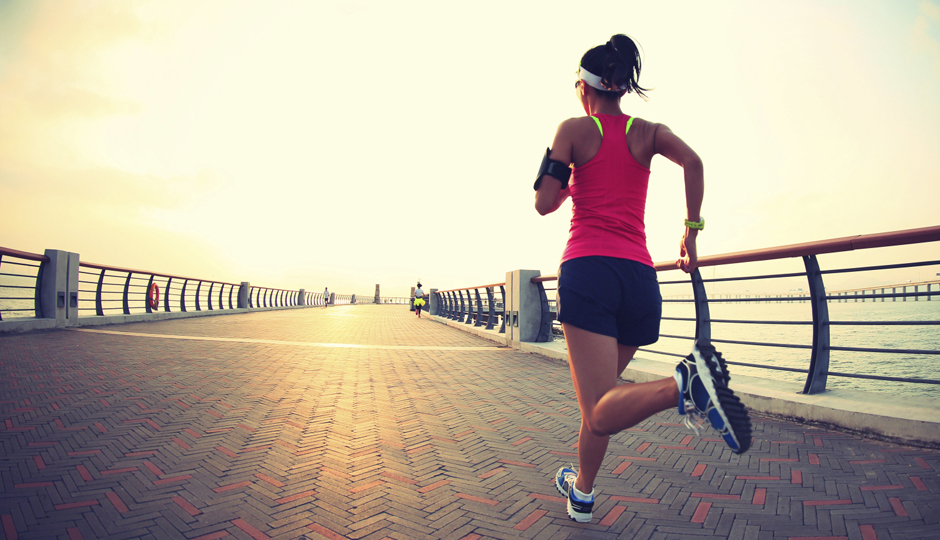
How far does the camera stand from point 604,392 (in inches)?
65.6

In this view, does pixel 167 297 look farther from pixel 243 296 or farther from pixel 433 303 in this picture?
pixel 433 303

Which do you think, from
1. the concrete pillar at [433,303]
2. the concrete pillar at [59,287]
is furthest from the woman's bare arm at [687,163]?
the concrete pillar at [433,303]

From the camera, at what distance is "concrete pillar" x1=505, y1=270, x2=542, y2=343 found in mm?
8438

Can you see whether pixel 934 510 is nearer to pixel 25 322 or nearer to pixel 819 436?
pixel 819 436

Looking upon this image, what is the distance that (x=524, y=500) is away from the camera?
7.61ft

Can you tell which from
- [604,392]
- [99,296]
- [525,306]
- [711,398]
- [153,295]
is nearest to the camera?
[711,398]

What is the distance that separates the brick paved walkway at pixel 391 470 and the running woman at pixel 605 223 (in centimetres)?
69

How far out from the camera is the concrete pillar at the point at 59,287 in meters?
10.2

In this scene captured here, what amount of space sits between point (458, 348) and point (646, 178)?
7.57m

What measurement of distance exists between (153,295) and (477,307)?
418 inches

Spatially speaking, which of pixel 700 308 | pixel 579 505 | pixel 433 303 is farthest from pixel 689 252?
pixel 433 303

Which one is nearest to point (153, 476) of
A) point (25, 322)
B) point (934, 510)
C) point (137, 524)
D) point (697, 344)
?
point (137, 524)

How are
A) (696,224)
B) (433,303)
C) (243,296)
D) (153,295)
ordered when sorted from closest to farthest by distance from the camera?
1. (696,224)
2. (153,295)
3. (243,296)
4. (433,303)

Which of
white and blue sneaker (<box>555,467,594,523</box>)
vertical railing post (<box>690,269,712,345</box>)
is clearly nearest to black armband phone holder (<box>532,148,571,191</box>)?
white and blue sneaker (<box>555,467,594,523</box>)
